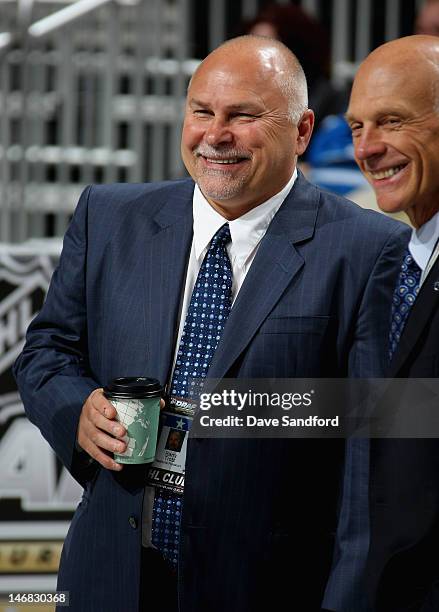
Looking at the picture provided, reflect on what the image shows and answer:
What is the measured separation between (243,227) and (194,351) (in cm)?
26

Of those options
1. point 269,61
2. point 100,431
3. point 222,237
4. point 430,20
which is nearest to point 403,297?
point 222,237

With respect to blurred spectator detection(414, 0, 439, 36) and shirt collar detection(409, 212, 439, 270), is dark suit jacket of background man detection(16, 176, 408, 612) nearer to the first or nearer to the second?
shirt collar detection(409, 212, 439, 270)

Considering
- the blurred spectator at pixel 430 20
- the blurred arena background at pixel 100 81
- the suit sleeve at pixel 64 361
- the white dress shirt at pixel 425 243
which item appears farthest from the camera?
the blurred arena background at pixel 100 81

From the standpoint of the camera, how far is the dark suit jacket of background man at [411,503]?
6.15ft

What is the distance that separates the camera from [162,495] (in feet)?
6.84

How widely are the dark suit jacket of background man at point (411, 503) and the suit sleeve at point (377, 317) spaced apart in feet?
0.19

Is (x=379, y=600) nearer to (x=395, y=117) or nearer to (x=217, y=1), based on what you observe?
(x=395, y=117)

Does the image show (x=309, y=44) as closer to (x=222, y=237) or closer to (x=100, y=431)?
(x=222, y=237)

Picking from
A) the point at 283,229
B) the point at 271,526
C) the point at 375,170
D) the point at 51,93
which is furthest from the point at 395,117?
the point at 51,93

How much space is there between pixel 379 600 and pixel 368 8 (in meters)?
3.28

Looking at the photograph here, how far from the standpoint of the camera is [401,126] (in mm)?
2027

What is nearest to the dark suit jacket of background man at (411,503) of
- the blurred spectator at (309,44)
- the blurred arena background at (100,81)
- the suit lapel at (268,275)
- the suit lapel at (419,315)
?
the suit lapel at (419,315)

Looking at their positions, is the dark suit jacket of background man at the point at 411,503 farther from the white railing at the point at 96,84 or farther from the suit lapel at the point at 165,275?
the white railing at the point at 96,84

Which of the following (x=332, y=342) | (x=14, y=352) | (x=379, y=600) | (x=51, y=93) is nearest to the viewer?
(x=379, y=600)
